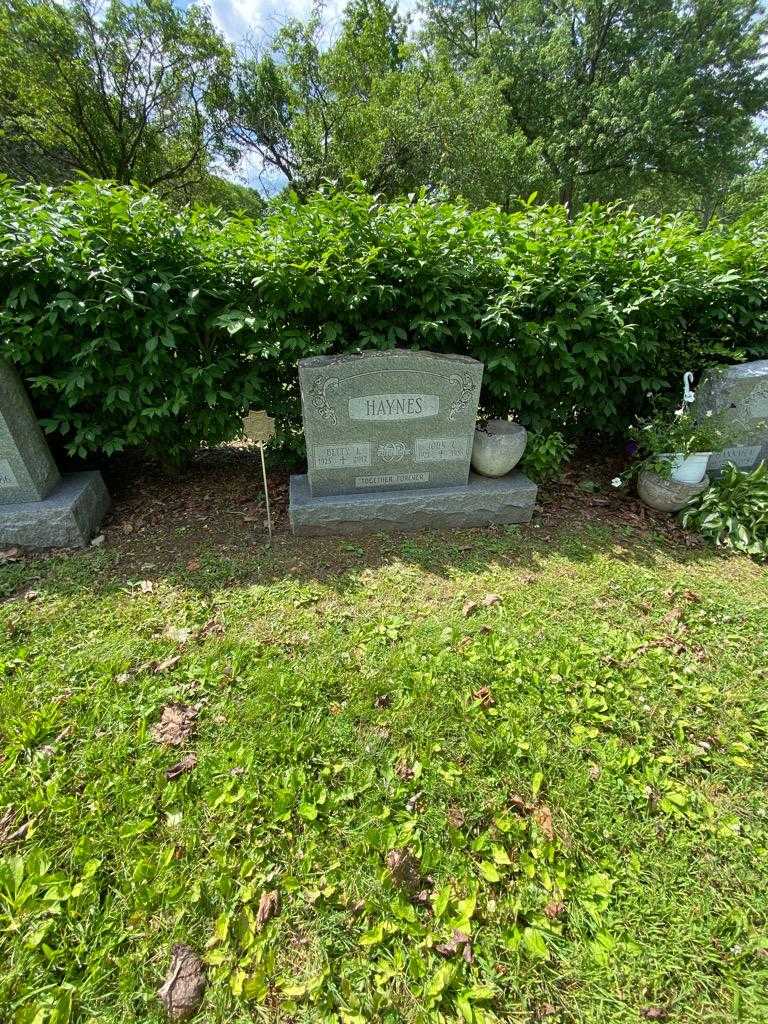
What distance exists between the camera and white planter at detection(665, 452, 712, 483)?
3.60 meters

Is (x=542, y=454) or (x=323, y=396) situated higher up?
(x=323, y=396)

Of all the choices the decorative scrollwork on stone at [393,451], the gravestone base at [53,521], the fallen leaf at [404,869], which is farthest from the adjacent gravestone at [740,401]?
the gravestone base at [53,521]

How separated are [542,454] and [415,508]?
118cm

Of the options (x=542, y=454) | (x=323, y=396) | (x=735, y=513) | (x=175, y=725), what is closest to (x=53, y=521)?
(x=175, y=725)

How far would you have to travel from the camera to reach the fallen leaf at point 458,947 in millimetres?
1382

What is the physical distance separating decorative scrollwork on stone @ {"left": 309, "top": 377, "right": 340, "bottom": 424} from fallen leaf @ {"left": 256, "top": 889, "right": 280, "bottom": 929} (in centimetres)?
263

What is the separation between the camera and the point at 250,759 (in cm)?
188

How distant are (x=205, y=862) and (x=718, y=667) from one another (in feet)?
8.49

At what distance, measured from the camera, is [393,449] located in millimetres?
3445

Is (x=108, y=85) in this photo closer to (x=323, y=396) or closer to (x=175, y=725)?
(x=323, y=396)

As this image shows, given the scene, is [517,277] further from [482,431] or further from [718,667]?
[718,667]

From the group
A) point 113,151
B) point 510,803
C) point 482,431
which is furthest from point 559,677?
point 113,151

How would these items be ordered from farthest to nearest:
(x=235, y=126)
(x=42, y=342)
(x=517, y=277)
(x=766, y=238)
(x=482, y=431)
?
(x=235, y=126) → (x=766, y=238) → (x=482, y=431) → (x=517, y=277) → (x=42, y=342)

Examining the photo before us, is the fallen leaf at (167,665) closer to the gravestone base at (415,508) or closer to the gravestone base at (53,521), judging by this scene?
the gravestone base at (415,508)
